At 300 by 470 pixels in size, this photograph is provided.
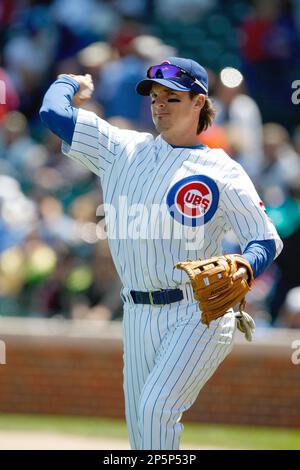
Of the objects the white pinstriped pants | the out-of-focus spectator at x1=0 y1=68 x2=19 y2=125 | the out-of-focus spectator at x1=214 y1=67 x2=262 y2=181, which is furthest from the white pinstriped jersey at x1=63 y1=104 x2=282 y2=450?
the out-of-focus spectator at x1=0 y1=68 x2=19 y2=125

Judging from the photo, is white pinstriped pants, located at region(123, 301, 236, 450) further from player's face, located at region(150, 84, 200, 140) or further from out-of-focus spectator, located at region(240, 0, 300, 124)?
out-of-focus spectator, located at region(240, 0, 300, 124)

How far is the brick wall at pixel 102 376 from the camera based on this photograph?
8750 mm

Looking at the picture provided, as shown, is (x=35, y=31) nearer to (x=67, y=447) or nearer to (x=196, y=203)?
(x=67, y=447)

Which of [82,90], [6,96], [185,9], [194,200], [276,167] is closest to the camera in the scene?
[194,200]

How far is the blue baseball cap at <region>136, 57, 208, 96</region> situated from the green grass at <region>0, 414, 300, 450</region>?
337 cm

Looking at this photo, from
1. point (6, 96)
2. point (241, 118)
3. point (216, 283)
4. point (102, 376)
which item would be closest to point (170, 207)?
point (216, 283)

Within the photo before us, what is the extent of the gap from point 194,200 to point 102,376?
14.3 ft

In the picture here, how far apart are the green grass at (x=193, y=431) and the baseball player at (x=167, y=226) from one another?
2984 mm

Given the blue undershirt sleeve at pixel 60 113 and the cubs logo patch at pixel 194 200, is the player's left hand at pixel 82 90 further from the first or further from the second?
the cubs logo patch at pixel 194 200

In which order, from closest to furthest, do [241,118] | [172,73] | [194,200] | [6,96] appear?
[194,200], [172,73], [241,118], [6,96]

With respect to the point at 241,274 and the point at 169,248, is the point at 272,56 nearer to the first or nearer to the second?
the point at 169,248

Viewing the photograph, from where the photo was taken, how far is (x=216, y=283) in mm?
4504

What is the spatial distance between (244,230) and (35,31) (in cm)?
754

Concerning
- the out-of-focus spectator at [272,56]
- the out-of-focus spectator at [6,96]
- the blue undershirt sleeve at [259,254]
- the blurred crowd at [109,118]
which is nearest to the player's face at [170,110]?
the blue undershirt sleeve at [259,254]
